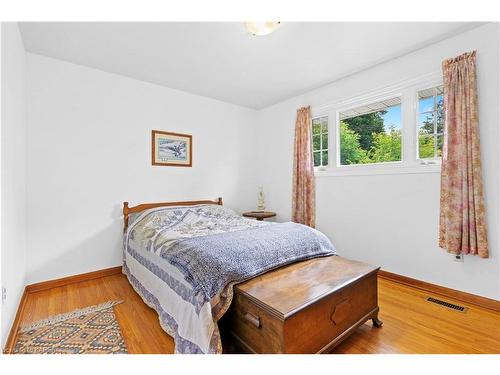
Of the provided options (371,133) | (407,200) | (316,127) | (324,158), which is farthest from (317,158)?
(407,200)

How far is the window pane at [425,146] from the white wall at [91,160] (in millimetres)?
2816

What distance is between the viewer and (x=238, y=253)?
5.62 feet

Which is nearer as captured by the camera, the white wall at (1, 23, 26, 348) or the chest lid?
the chest lid

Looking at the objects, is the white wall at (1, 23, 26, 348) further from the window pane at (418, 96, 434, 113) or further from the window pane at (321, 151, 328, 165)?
the window pane at (418, 96, 434, 113)

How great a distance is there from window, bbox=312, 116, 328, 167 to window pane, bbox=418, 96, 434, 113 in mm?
1147

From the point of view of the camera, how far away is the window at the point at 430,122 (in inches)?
98.9

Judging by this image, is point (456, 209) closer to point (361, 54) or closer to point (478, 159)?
point (478, 159)

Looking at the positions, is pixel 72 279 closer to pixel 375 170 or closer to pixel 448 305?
pixel 375 170

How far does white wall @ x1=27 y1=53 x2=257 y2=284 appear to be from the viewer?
8.46 ft

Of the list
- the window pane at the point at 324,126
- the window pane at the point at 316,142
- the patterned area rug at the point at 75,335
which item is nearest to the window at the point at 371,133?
the window pane at the point at 324,126

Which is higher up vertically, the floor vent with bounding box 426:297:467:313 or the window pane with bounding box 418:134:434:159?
the window pane with bounding box 418:134:434:159

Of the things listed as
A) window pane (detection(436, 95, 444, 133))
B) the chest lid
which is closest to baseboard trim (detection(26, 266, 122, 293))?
the chest lid
